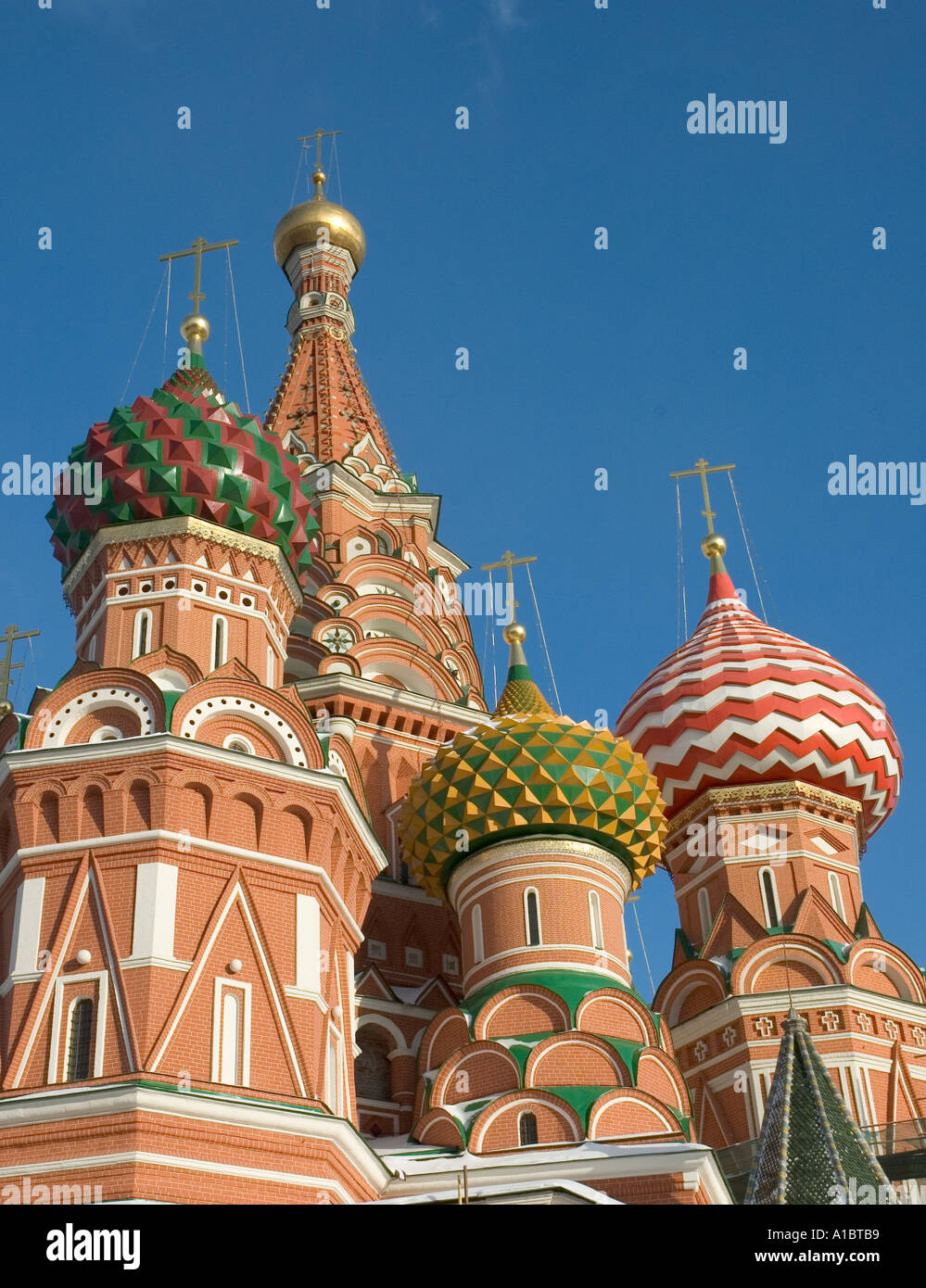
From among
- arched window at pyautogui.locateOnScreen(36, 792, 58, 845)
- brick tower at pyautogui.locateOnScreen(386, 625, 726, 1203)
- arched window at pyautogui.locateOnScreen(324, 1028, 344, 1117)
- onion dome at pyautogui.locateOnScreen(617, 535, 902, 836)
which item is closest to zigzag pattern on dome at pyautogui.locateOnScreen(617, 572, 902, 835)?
onion dome at pyautogui.locateOnScreen(617, 535, 902, 836)

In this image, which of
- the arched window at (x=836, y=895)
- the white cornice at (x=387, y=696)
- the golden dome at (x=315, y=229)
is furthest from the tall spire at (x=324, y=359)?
the arched window at (x=836, y=895)

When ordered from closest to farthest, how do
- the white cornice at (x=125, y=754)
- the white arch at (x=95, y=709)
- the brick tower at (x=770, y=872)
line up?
the white cornice at (x=125, y=754) < the white arch at (x=95, y=709) < the brick tower at (x=770, y=872)

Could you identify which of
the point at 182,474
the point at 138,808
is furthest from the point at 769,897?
the point at 138,808

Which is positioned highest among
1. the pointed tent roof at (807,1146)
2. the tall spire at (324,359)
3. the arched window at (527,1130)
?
the tall spire at (324,359)

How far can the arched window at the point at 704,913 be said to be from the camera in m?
22.5

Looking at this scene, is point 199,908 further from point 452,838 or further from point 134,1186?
point 452,838

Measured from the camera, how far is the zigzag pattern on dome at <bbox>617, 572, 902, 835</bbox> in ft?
75.7

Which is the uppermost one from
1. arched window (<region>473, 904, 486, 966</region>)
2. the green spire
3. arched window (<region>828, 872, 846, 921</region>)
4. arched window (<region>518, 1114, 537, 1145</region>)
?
the green spire

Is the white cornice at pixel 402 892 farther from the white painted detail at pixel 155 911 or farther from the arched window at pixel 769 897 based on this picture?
the white painted detail at pixel 155 911

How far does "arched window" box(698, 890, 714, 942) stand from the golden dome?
47.3ft

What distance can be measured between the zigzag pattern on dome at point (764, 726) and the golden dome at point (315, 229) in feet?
37.4

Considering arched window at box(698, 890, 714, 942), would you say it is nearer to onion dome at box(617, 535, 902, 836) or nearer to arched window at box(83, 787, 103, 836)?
onion dome at box(617, 535, 902, 836)

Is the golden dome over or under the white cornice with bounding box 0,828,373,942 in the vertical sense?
over
